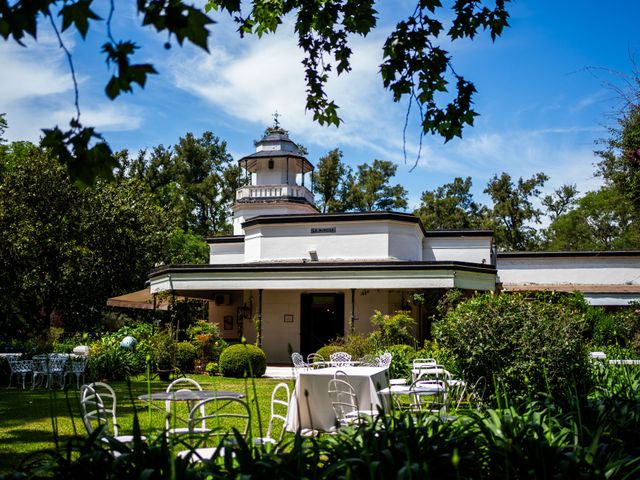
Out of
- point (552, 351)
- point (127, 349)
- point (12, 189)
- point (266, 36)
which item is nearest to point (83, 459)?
point (266, 36)

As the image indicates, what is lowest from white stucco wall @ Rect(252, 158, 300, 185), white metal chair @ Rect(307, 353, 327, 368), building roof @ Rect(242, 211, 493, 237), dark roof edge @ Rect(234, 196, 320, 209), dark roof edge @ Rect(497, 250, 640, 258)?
white metal chair @ Rect(307, 353, 327, 368)

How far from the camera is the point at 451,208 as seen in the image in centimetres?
5366

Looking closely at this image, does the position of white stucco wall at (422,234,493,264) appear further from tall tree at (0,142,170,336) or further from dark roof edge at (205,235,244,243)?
tall tree at (0,142,170,336)

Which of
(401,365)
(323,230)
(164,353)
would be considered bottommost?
(164,353)

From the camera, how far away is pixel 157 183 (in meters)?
55.0

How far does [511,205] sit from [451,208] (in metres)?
5.20

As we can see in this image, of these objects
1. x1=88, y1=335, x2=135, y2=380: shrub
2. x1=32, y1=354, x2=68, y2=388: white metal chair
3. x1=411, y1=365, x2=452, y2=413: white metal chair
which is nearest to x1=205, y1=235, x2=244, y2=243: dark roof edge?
x1=88, y1=335, x2=135, y2=380: shrub

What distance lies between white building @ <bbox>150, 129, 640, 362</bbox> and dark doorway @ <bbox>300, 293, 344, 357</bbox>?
42 mm

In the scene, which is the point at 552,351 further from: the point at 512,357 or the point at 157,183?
the point at 157,183

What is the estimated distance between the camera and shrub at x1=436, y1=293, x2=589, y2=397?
31.4ft

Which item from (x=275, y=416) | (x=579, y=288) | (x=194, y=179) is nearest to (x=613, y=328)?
(x=579, y=288)

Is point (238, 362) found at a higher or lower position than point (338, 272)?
lower

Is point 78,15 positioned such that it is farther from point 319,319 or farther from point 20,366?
point 319,319

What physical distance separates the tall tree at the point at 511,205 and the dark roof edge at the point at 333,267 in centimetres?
3209
